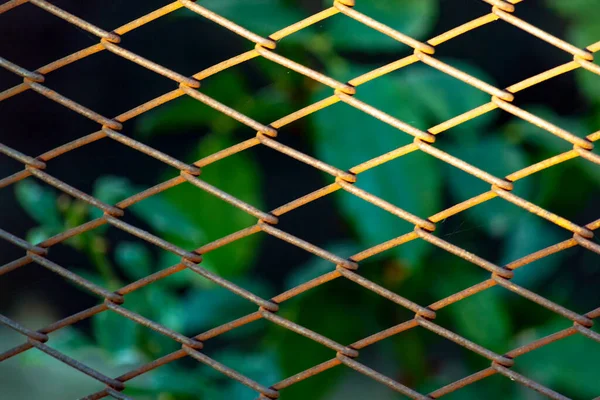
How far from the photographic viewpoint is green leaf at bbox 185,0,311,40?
1.13 meters

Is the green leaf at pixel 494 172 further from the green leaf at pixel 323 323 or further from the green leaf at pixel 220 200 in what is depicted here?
the green leaf at pixel 220 200

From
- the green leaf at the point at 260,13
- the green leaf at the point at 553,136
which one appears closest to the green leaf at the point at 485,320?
the green leaf at the point at 553,136

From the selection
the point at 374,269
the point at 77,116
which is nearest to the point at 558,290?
the point at 374,269

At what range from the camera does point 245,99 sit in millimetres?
1231

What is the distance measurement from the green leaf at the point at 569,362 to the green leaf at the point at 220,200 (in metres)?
0.43

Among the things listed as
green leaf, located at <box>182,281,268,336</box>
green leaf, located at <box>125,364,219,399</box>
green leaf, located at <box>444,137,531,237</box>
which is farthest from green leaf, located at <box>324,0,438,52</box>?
green leaf, located at <box>125,364,219,399</box>

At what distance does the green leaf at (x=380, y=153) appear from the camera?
42.3 inches

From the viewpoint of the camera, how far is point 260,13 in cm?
114

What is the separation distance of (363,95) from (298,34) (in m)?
0.14

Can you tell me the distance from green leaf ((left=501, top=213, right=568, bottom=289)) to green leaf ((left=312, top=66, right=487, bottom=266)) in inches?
6.8

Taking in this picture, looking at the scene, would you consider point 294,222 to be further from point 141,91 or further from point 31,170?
point 31,170

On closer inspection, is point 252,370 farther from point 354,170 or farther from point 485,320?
point 354,170

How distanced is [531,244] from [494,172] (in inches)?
5.0

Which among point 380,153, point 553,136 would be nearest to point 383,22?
point 380,153
